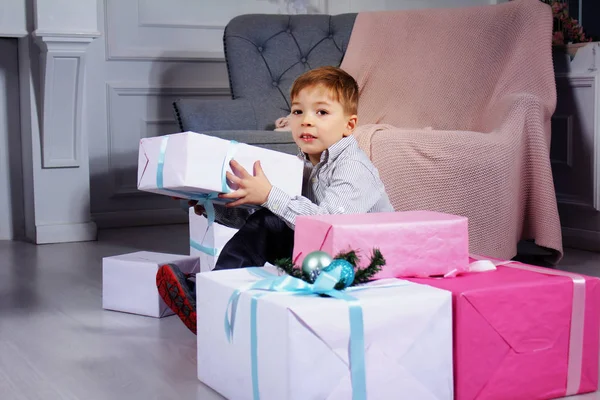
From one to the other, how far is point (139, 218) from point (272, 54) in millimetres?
1014

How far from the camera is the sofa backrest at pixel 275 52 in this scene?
286 centimetres

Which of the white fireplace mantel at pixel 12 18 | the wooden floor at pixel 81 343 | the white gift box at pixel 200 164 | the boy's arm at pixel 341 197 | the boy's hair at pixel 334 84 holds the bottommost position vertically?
the wooden floor at pixel 81 343

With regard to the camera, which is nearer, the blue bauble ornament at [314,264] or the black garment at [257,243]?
the blue bauble ornament at [314,264]

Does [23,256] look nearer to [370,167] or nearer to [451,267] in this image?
[370,167]

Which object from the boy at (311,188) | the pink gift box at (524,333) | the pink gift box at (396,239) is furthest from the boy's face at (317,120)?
the pink gift box at (524,333)

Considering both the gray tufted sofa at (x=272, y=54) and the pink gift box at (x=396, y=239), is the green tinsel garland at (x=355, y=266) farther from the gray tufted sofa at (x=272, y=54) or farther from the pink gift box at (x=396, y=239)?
the gray tufted sofa at (x=272, y=54)

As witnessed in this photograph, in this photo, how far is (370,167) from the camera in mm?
1669

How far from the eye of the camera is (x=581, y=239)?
2867mm

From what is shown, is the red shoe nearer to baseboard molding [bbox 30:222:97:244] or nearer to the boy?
the boy

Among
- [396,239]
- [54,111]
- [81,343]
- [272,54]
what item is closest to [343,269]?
[396,239]

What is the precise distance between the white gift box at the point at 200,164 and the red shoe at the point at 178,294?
6.4 inches

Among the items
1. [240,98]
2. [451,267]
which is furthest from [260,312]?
[240,98]

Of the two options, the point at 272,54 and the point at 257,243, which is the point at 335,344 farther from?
the point at 272,54

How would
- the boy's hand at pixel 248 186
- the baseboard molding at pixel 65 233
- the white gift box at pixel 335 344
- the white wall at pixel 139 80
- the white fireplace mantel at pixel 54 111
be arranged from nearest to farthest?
the white gift box at pixel 335 344 < the boy's hand at pixel 248 186 < the white fireplace mantel at pixel 54 111 < the baseboard molding at pixel 65 233 < the white wall at pixel 139 80
